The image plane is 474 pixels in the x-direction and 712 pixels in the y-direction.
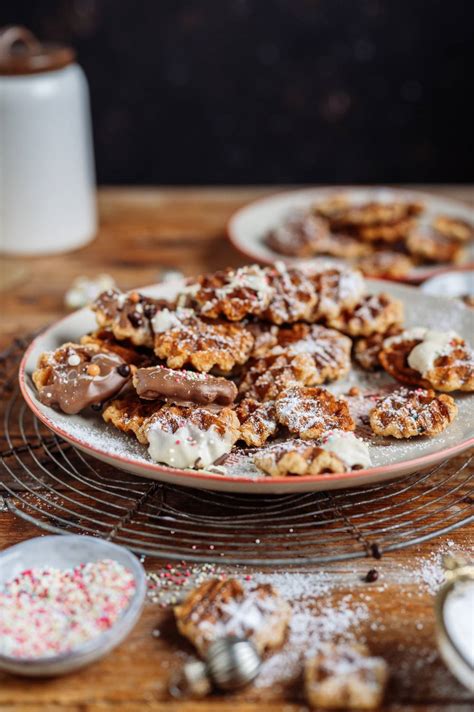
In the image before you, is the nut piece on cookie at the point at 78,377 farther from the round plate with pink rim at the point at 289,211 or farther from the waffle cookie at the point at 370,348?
the round plate with pink rim at the point at 289,211

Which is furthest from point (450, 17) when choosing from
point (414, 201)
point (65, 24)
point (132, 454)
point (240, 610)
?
point (240, 610)

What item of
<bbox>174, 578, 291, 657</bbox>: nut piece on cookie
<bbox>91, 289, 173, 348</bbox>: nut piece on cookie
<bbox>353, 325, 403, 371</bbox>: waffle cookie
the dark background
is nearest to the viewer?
<bbox>174, 578, 291, 657</bbox>: nut piece on cookie

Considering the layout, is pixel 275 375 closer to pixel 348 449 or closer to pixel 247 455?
pixel 247 455

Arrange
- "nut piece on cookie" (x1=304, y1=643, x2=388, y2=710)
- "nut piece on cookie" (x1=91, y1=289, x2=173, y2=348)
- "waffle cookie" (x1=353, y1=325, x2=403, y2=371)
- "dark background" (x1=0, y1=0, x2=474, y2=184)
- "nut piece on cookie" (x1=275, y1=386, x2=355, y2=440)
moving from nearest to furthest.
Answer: "nut piece on cookie" (x1=304, y1=643, x2=388, y2=710) < "nut piece on cookie" (x1=275, y1=386, x2=355, y2=440) < "nut piece on cookie" (x1=91, y1=289, x2=173, y2=348) < "waffle cookie" (x1=353, y1=325, x2=403, y2=371) < "dark background" (x1=0, y1=0, x2=474, y2=184)

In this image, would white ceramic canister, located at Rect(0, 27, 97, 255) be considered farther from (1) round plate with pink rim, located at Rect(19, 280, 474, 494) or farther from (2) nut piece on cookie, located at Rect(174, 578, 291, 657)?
(2) nut piece on cookie, located at Rect(174, 578, 291, 657)

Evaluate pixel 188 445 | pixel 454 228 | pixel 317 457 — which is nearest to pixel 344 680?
pixel 317 457

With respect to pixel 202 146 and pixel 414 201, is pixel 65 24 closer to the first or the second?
pixel 202 146

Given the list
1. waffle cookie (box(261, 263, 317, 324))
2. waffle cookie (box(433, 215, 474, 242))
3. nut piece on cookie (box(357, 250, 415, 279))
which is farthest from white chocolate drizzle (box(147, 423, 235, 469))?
waffle cookie (box(433, 215, 474, 242))

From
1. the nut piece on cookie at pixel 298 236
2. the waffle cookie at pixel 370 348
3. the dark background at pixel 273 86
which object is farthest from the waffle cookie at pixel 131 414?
the dark background at pixel 273 86
